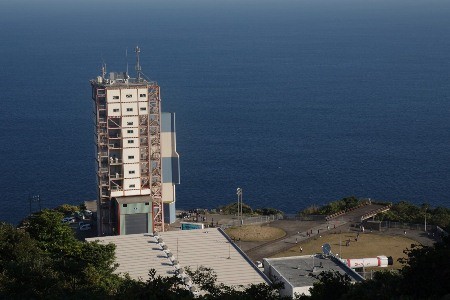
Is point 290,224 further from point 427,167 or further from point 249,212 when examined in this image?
point 427,167

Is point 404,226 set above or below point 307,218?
below

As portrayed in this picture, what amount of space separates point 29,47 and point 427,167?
125272mm

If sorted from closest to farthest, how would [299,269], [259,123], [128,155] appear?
[299,269] < [128,155] < [259,123]

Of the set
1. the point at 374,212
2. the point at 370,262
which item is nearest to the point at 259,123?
the point at 374,212

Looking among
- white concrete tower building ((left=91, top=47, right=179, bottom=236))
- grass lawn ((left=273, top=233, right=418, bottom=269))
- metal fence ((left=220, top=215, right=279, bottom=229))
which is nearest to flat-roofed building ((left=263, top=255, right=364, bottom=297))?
grass lawn ((left=273, top=233, right=418, bottom=269))

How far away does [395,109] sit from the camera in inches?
4321

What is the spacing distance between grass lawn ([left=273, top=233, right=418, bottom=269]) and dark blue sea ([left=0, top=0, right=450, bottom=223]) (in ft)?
53.5

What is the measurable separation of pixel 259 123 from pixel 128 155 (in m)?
51.1

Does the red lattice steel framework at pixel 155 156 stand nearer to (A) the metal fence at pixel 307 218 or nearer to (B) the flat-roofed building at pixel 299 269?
(A) the metal fence at pixel 307 218

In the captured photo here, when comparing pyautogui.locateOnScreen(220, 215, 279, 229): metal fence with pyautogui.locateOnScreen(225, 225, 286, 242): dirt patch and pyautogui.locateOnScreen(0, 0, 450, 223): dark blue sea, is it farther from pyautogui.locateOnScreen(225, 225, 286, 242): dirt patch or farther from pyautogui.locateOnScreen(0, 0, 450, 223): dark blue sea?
pyautogui.locateOnScreen(0, 0, 450, 223): dark blue sea

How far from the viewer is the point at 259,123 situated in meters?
101

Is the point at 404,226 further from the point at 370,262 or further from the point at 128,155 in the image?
the point at 128,155

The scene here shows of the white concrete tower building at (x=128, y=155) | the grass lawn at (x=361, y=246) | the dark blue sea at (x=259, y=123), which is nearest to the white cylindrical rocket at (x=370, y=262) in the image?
the grass lawn at (x=361, y=246)

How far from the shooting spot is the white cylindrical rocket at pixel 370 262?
1780 inches
